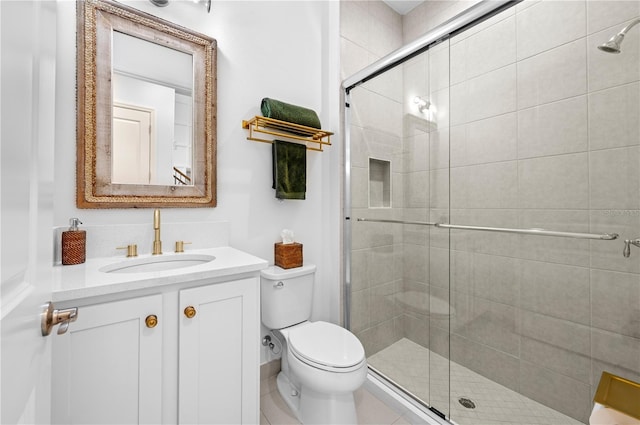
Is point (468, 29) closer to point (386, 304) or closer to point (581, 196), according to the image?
point (581, 196)

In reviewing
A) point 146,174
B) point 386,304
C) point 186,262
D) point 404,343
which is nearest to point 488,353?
point 404,343

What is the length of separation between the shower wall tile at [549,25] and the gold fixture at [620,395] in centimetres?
138

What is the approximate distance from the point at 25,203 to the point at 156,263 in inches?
38.1

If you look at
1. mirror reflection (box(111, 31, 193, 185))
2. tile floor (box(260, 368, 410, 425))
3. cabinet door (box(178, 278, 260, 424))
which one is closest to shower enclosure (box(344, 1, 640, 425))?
tile floor (box(260, 368, 410, 425))

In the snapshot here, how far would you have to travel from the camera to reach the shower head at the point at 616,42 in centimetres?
109

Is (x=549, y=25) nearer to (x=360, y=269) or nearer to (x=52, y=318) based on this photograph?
(x=360, y=269)

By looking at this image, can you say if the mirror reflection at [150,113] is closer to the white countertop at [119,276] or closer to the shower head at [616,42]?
the white countertop at [119,276]

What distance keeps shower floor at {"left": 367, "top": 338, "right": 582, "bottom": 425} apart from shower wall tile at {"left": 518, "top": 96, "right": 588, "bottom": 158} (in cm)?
117

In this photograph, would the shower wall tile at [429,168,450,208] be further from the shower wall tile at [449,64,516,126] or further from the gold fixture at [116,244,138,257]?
the gold fixture at [116,244,138,257]

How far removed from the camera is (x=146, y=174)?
1357 millimetres

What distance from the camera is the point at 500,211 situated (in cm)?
149

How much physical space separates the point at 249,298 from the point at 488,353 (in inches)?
53.0

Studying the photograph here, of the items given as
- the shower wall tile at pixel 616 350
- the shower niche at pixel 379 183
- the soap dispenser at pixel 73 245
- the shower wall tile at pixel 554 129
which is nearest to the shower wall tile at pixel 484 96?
the shower wall tile at pixel 554 129

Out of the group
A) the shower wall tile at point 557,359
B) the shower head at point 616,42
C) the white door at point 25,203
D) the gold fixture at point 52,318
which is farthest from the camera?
the shower wall tile at point 557,359
